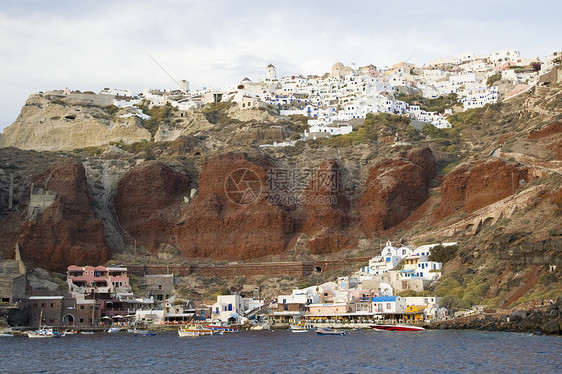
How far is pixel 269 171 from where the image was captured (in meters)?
99.3

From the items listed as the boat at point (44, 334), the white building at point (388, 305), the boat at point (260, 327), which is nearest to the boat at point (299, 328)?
the boat at point (260, 327)

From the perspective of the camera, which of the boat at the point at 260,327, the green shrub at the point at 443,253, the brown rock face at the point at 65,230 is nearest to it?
the boat at the point at 260,327

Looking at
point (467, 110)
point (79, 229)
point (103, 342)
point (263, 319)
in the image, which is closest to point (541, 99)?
point (467, 110)

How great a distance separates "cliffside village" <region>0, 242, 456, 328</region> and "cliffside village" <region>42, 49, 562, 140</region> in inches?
1343

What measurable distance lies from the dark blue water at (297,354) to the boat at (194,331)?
146 inches

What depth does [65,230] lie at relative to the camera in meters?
89.4

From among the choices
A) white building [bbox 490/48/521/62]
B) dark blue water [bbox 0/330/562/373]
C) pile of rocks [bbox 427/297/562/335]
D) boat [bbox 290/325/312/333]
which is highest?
white building [bbox 490/48/521/62]

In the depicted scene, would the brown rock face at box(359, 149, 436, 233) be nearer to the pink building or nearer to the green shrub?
the green shrub

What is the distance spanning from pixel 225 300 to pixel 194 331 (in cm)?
818

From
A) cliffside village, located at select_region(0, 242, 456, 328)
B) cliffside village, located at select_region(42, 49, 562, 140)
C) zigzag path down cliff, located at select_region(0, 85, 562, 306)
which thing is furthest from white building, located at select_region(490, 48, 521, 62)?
cliffside village, located at select_region(0, 242, 456, 328)

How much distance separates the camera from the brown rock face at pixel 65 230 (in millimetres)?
87562

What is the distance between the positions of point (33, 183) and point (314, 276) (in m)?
33.0

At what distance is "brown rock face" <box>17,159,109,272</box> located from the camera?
8756cm

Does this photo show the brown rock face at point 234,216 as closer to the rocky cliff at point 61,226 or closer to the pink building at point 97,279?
the rocky cliff at point 61,226
